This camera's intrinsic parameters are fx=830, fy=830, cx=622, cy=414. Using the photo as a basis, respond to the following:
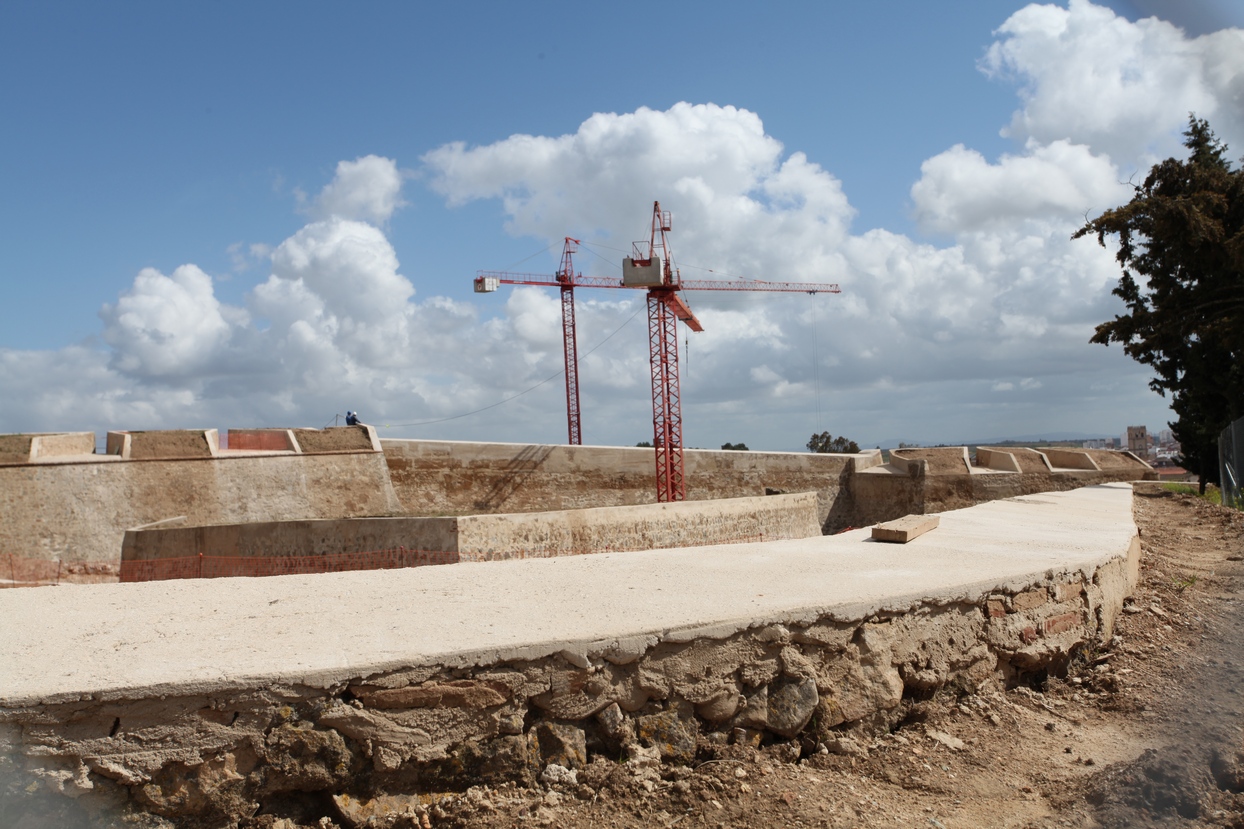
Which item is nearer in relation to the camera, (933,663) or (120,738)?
(120,738)

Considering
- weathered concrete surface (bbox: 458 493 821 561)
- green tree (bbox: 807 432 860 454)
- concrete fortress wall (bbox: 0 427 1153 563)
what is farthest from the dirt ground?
green tree (bbox: 807 432 860 454)

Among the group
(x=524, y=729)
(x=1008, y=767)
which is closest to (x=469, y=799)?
(x=524, y=729)

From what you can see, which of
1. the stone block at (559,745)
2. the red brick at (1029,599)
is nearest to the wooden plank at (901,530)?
the red brick at (1029,599)

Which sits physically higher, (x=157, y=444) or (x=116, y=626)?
(x=157, y=444)

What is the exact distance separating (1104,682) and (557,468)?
16265 millimetres

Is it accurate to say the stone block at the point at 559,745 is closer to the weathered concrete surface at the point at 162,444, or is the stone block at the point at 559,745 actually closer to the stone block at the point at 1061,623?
the stone block at the point at 1061,623

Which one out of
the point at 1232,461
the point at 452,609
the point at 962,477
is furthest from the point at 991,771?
the point at 962,477

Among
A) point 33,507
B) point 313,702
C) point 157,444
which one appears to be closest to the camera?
point 313,702

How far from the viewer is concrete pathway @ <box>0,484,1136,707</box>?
8.57ft

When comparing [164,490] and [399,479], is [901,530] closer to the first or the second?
[164,490]

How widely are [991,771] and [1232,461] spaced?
12475 millimetres

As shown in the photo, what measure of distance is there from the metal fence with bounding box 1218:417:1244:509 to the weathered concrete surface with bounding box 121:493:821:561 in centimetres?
701

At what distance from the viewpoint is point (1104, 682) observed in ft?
12.1

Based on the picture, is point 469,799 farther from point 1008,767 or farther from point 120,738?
point 1008,767
